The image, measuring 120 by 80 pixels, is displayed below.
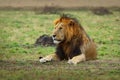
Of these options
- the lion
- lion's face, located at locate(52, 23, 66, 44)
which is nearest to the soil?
the lion

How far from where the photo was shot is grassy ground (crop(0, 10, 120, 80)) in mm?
10314

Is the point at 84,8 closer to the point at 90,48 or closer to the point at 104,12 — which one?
the point at 104,12

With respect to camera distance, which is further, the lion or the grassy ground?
the lion

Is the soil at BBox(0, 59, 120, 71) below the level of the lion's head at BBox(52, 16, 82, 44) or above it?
below

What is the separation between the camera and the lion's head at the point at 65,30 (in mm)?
12242

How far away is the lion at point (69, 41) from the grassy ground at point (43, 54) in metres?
0.28

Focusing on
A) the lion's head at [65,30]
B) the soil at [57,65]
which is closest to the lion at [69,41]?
the lion's head at [65,30]

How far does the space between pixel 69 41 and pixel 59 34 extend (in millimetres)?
311

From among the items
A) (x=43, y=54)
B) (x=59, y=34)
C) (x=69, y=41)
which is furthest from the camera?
(x=43, y=54)

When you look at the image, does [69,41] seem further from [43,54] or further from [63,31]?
[43,54]

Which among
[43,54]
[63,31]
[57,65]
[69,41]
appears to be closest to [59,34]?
[63,31]

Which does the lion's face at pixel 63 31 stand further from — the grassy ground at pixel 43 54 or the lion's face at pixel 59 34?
the grassy ground at pixel 43 54

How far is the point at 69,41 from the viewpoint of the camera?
12.3 meters

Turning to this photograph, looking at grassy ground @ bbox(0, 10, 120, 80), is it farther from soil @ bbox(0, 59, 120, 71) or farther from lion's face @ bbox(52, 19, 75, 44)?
lion's face @ bbox(52, 19, 75, 44)
